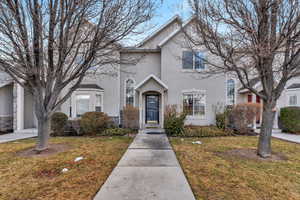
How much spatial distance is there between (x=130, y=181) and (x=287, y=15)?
735cm

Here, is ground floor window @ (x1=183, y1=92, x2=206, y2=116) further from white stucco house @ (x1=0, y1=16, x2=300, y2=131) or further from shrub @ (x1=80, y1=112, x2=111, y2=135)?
shrub @ (x1=80, y1=112, x2=111, y2=135)

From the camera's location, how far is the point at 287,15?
509cm

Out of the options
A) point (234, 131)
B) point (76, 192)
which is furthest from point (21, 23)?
point (234, 131)

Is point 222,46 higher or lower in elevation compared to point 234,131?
higher

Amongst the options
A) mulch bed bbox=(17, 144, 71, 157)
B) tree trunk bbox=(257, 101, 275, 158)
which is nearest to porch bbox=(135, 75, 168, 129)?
mulch bed bbox=(17, 144, 71, 157)

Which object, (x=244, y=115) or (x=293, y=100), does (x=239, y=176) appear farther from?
(x=293, y=100)

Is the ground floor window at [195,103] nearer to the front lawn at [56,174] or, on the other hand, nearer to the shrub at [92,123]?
the shrub at [92,123]

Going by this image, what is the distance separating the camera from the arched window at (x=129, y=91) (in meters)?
12.7

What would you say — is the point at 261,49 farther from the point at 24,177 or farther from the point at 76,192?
the point at 24,177

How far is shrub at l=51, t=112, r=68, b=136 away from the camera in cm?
994

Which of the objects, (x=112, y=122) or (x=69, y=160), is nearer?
(x=69, y=160)

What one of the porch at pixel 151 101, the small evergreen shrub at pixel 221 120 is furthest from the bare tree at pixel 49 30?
the small evergreen shrub at pixel 221 120

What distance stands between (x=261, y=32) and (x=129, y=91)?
9533 mm

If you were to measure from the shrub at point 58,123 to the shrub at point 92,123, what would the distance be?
1.25 metres
